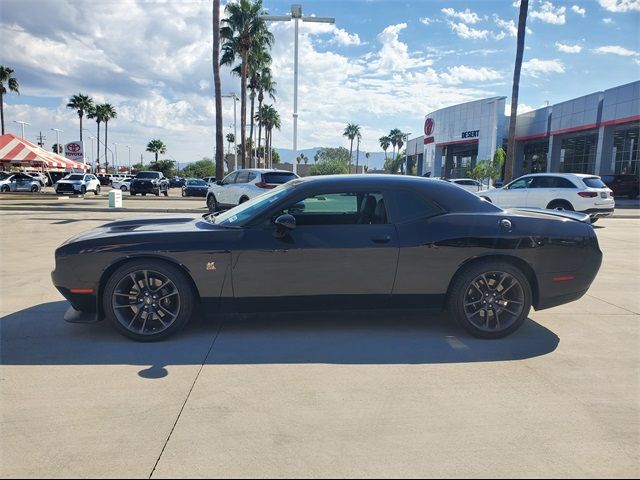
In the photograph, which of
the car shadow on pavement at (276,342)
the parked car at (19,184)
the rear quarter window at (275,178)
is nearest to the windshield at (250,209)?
the car shadow on pavement at (276,342)

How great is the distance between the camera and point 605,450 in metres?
2.71

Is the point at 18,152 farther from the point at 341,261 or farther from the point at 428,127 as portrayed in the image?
the point at 428,127

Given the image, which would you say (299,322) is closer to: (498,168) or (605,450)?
(605,450)

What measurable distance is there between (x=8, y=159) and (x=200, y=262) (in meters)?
31.6

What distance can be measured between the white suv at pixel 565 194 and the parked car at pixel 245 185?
263 inches

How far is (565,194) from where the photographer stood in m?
14.2

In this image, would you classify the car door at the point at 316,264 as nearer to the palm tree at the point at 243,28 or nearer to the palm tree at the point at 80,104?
the palm tree at the point at 243,28

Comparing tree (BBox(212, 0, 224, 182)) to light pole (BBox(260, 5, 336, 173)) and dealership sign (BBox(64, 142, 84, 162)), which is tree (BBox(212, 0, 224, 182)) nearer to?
light pole (BBox(260, 5, 336, 173))

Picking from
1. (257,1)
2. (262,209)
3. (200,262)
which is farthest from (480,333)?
(257,1)

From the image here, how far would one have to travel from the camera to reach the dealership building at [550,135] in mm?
34875

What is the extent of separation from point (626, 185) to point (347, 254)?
3463cm

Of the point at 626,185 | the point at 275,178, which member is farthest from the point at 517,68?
the point at 626,185

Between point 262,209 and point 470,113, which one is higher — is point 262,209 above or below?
below

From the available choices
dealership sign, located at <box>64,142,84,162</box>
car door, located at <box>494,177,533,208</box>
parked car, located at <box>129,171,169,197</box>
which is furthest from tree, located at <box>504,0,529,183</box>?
dealership sign, located at <box>64,142,84,162</box>
